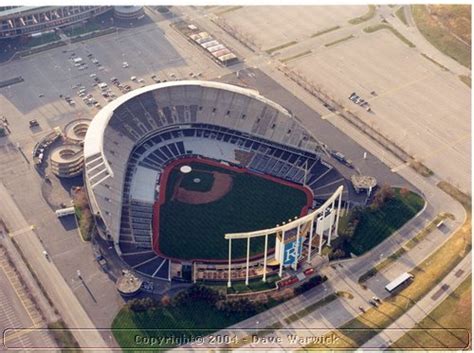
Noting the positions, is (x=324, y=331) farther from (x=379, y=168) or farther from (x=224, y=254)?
(x=379, y=168)

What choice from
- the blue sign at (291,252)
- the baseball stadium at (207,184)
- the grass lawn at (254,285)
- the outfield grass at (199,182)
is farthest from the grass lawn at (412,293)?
the outfield grass at (199,182)

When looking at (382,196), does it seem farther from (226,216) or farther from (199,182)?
(199,182)

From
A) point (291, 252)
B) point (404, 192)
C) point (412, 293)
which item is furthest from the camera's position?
point (404, 192)

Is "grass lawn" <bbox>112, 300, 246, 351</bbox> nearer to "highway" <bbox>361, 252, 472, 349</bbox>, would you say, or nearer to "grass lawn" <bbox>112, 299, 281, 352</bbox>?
"grass lawn" <bbox>112, 299, 281, 352</bbox>

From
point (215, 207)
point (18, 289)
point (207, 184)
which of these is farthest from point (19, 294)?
point (207, 184)

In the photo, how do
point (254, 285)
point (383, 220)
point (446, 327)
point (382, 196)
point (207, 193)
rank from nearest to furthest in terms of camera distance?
1. point (446, 327)
2. point (254, 285)
3. point (383, 220)
4. point (382, 196)
5. point (207, 193)

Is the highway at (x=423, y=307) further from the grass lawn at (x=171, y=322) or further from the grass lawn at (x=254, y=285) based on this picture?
the grass lawn at (x=171, y=322)

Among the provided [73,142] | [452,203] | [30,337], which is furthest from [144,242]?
[452,203]
